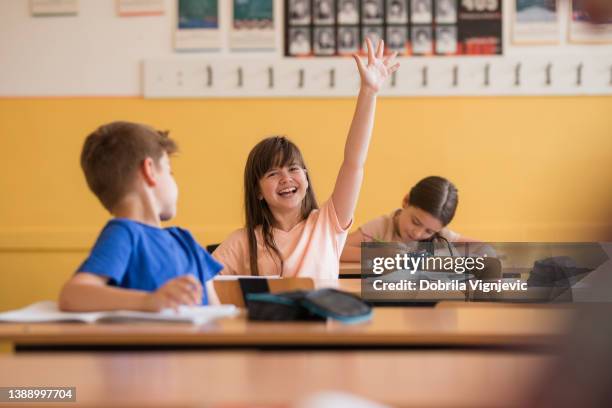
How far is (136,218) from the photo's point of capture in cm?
168

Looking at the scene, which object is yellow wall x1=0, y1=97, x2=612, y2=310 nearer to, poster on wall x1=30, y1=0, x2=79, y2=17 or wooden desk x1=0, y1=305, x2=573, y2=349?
poster on wall x1=30, y1=0, x2=79, y2=17

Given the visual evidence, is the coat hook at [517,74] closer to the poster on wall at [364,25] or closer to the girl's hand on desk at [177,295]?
the poster on wall at [364,25]

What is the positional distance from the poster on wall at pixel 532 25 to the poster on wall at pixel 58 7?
2398 mm

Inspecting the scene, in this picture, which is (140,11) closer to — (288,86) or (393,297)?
(288,86)

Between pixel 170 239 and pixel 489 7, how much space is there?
Result: 293cm

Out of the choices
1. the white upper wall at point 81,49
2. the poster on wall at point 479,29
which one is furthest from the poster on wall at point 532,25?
the white upper wall at point 81,49

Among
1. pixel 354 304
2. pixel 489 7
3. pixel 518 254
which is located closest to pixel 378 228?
pixel 518 254

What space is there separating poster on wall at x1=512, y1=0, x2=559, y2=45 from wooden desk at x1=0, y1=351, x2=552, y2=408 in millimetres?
3482

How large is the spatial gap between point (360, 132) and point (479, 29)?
2035mm

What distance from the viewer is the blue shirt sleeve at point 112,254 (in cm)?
147

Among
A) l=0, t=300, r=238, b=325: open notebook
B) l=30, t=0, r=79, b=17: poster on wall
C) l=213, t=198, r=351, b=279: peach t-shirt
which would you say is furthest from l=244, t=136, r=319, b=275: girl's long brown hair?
l=30, t=0, r=79, b=17: poster on wall

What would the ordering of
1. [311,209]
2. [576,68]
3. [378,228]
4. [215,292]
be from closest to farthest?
[215,292] → [311,209] → [378,228] → [576,68]

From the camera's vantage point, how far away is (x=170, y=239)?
1.71 meters

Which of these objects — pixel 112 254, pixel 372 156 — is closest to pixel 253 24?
pixel 372 156
